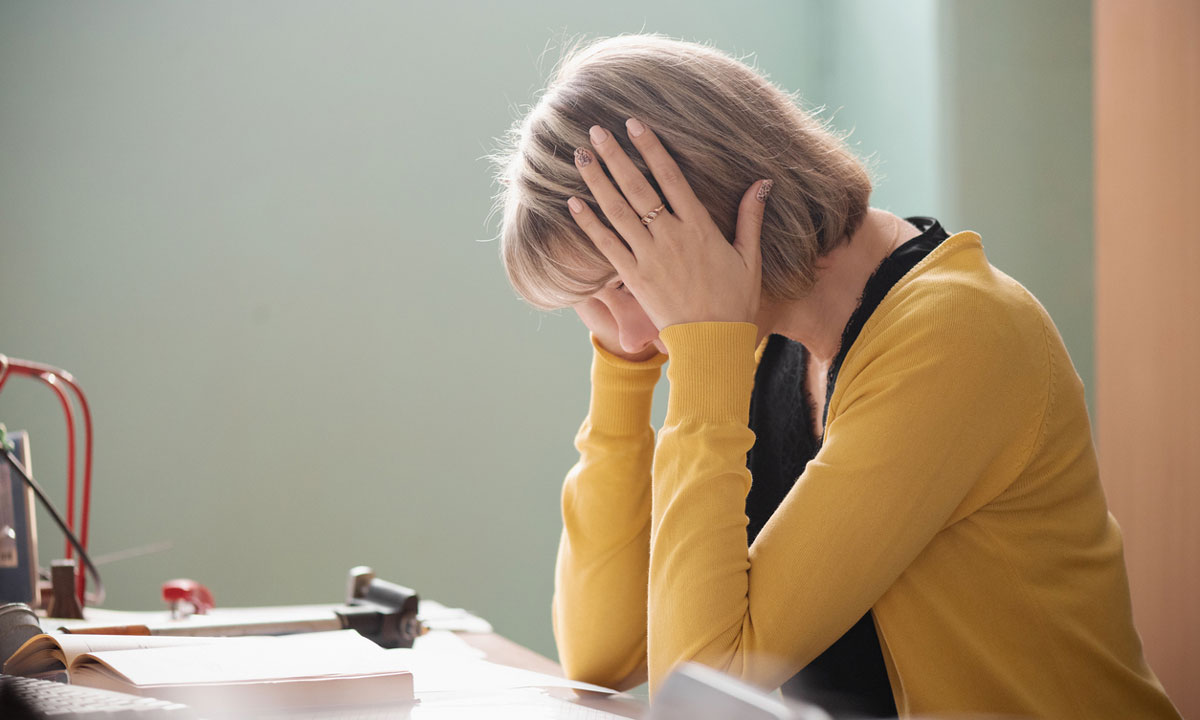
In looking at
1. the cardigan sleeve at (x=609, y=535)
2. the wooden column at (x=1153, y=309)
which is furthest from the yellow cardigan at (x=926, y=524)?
the wooden column at (x=1153, y=309)

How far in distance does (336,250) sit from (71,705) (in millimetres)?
2088

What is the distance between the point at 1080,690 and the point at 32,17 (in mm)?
2417

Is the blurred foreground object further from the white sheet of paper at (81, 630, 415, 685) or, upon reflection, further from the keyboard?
the white sheet of paper at (81, 630, 415, 685)

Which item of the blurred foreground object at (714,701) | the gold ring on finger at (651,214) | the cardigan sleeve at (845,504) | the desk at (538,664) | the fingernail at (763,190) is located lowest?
the desk at (538,664)

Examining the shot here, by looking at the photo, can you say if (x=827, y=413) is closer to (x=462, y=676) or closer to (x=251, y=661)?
(x=462, y=676)

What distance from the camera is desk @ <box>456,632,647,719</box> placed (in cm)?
80

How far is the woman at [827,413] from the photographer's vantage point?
29.7 inches

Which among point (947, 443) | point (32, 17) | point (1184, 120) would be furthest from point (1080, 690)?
point (32, 17)

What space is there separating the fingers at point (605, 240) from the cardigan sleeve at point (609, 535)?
0.21 m

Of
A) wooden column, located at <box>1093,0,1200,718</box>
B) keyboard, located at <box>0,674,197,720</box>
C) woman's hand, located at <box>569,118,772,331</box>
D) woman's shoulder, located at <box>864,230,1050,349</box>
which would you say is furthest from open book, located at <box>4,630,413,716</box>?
wooden column, located at <box>1093,0,1200,718</box>

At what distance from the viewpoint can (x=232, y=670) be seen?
2.30 ft

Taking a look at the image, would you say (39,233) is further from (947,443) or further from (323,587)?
(947,443)

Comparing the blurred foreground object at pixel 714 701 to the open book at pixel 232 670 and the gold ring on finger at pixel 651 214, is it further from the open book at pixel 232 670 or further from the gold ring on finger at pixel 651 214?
the gold ring on finger at pixel 651 214

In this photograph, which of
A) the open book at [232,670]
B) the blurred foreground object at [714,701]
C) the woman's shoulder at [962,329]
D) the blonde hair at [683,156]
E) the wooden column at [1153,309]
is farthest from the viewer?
the wooden column at [1153,309]
